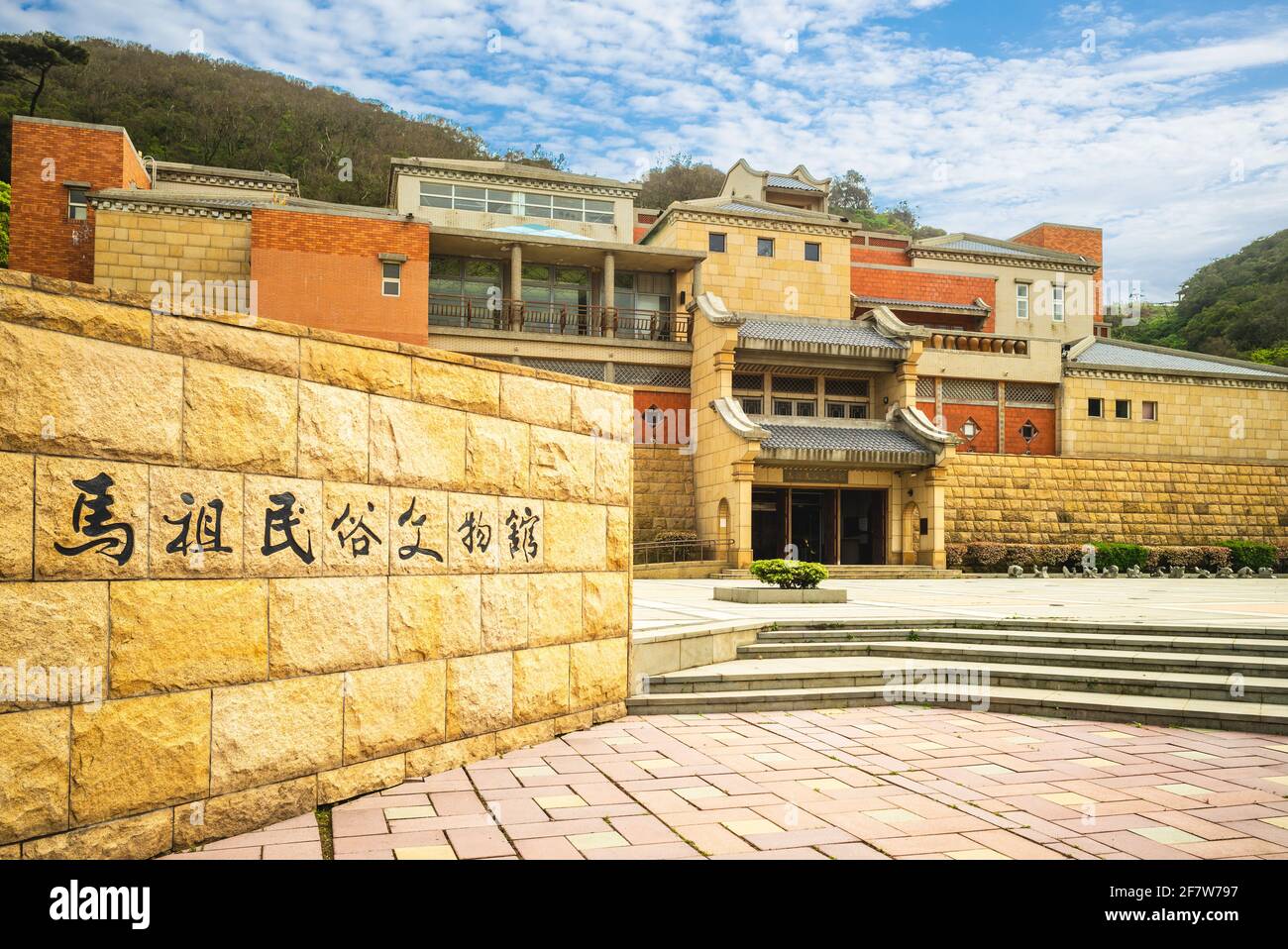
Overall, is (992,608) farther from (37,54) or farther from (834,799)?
(37,54)

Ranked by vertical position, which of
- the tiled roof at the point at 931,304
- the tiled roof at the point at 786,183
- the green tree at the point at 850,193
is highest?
the green tree at the point at 850,193

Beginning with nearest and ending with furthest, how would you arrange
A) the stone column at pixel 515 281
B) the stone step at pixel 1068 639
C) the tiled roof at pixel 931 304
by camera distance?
the stone step at pixel 1068 639
the stone column at pixel 515 281
the tiled roof at pixel 931 304

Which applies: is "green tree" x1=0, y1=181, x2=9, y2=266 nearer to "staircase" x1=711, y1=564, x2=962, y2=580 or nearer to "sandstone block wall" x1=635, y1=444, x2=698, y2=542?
"sandstone block wall" x1=635, y1=444, x2=698, y2=542

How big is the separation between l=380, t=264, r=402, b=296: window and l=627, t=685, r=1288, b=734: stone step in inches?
734

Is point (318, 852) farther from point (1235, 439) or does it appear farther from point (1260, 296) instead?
point (1260, 296)

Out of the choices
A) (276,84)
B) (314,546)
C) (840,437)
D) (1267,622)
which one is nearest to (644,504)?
(840,437)

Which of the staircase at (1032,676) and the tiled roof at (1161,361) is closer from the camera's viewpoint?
the staircase at (1032,676)

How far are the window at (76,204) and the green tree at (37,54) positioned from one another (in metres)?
13.0

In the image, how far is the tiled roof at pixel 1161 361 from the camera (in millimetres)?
31828

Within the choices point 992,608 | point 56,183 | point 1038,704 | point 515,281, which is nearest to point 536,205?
point 515,281

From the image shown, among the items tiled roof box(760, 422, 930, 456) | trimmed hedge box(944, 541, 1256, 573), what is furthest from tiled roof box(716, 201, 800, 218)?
trimmed hedge box(944, 541, 1256, 573)

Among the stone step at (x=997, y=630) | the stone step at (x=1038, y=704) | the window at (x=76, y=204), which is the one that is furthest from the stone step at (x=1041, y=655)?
the window at (x=76, y=204)

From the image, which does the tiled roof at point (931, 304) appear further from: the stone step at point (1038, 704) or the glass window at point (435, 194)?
the stone step at point (1038, 704)

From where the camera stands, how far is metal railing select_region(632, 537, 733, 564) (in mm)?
24094
